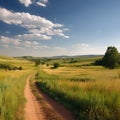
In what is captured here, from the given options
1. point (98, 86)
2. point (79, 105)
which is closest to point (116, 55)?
point (98, 86)

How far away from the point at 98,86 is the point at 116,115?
7936 millimetres

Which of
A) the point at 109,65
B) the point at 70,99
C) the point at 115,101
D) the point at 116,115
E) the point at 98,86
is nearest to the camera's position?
the point at 116,115

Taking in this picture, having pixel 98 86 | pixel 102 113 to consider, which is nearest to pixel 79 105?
pixel 102 113

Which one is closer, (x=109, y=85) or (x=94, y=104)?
(x=94, y=104)

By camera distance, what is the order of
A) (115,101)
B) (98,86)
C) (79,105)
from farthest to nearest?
1. (98,86)
2. (79,105)
3. (115,101)

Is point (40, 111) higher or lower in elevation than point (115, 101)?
lower

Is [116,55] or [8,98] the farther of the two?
[116,55]

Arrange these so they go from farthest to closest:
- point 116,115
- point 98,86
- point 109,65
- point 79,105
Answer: point 109,65, point 98,86, point 79,105, point 116,115

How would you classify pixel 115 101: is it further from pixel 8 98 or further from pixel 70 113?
pixel 8 98

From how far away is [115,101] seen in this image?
467 inches

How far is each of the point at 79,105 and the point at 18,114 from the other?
11.1ft

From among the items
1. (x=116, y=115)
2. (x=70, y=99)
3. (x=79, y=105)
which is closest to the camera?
(x=116, y=115)

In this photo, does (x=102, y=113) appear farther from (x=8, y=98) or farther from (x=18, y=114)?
(x=8, y=98)

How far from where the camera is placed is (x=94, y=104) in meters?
12.0
